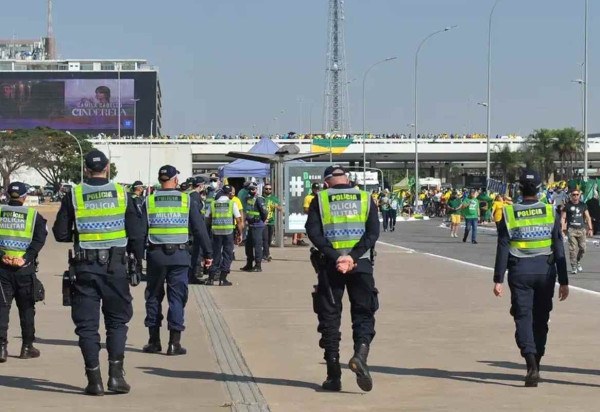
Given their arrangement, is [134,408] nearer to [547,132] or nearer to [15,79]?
[547,132]

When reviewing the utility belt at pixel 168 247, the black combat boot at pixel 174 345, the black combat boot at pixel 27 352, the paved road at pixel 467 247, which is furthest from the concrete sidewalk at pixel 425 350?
the paved road at pixel 467 247

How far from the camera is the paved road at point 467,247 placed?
22125mm

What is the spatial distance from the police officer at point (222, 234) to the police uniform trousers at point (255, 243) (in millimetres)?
2511

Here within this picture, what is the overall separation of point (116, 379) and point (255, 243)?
1353cm

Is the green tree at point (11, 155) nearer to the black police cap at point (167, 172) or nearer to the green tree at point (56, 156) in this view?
the green tree at point (56, 156)

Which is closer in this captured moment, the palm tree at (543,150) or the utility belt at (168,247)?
the utility belt at (168,247)

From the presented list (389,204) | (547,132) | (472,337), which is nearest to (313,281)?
(472,337)

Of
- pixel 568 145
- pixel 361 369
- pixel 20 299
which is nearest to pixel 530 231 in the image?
pixel 361 369

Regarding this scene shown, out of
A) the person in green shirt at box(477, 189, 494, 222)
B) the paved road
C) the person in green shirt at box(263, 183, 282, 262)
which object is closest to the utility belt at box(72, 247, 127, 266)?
the paved road

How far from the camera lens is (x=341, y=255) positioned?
9445 millimetres

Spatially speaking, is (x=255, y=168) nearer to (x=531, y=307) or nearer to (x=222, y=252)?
(x=222, y=252)

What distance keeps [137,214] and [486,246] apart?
24.7m

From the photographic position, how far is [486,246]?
3378cm

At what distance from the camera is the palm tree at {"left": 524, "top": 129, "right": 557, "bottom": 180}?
358 ft
